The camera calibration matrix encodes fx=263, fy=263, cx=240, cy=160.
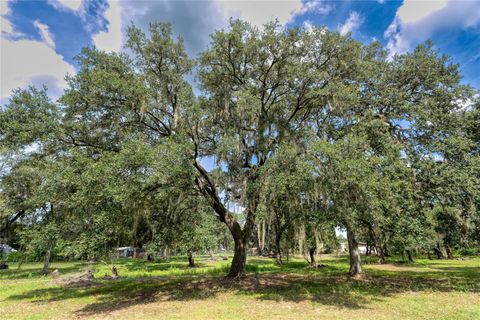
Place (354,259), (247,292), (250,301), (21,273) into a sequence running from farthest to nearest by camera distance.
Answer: (21,273) → (354,259) → (247,292) → (250,301)

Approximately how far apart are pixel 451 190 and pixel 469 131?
12.1 ft

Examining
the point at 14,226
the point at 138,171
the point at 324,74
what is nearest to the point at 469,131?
the point at 324,74

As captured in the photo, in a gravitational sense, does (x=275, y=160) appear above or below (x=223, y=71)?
below

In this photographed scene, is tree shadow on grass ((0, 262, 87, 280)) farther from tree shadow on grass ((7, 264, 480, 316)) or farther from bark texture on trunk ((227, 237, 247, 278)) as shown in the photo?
bark texture on trunk ((227, 237, 247, 278))

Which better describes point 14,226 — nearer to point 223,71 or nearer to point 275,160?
point 223,71

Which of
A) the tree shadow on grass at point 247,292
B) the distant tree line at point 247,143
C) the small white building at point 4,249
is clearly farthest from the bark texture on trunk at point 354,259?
the small white building at point 4,249

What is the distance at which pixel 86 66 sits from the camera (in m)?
9.39

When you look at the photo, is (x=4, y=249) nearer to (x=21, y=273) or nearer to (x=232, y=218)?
(x=21, y=273)

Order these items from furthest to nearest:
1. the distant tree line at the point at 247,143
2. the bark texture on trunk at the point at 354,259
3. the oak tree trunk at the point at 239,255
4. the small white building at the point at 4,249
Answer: the small white building at the point at 4,249
the bark texture on trunk at the point at 354,259
the oak tree trunk at the point at 239,255
the distant tree line at the point at 247,143

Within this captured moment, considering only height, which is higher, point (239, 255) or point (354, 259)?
point (239, 255)

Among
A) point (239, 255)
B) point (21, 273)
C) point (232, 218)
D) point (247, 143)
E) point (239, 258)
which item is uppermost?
point (247, 143)

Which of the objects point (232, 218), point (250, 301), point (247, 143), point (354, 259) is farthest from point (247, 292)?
point (354, 259)

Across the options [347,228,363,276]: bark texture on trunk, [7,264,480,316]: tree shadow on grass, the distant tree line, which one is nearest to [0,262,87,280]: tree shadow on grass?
[7,264,480,316]: tree shadow on grass

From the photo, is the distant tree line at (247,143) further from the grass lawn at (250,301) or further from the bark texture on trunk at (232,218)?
the grass lawn at (250,301)
